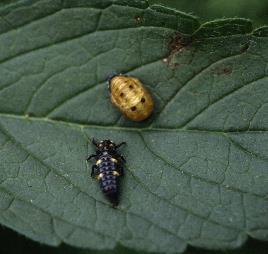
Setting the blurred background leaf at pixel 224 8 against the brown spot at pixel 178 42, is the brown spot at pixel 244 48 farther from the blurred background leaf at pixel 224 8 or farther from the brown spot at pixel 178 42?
the blurred background leaf at pixel 224 8

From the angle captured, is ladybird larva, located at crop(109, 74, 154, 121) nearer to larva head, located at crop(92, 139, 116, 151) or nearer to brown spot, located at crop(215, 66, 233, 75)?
larva head, located at crop(92, 139, 116, 151)

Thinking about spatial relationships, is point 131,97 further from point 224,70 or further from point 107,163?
point 224,70

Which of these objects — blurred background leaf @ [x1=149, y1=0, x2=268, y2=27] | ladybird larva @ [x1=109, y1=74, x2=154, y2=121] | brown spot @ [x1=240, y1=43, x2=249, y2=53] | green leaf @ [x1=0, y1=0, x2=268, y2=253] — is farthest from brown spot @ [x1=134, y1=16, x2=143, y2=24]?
blurred background leaf @ [x1=149, y1=0, x2=268, y2=27]

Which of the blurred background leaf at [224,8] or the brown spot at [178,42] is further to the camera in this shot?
the blurred background leaf at [224,8]

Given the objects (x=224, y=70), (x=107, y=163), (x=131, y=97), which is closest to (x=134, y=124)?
(x=131, y=97)

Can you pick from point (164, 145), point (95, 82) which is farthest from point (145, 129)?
point (95, 82)

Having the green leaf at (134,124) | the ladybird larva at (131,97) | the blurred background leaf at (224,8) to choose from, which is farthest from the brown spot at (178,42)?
the blurred background leaf at (224,8)

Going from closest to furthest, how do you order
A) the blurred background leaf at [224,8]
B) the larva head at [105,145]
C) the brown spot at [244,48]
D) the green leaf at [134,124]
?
the green leaf at [134,124]
the brown spot at [244,48]
the larva head at [105,145]
the blurred background leaf at [224,8]

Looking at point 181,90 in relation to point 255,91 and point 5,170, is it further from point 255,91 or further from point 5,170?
point 5,170
